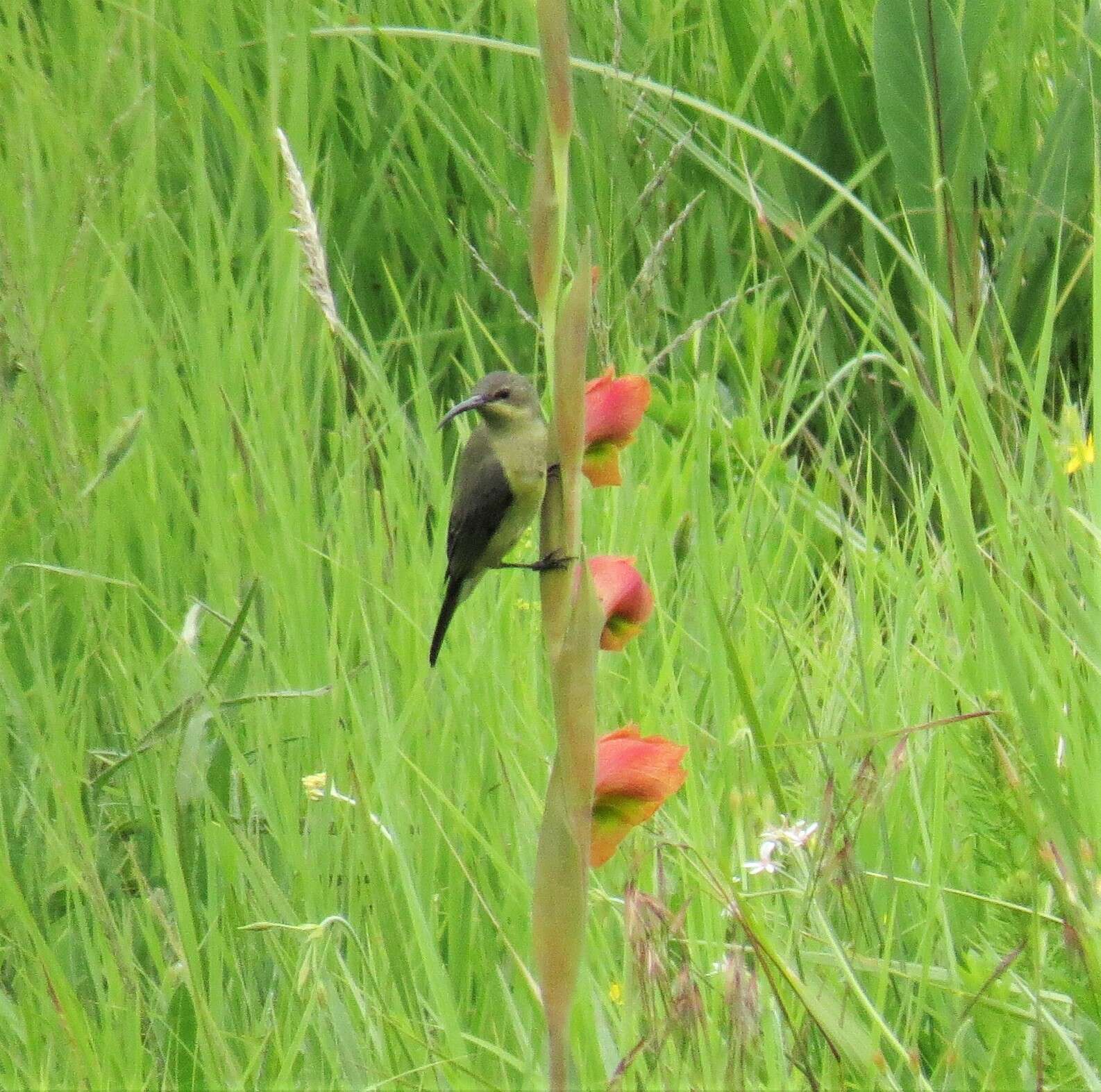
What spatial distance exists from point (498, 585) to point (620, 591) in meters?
1.41

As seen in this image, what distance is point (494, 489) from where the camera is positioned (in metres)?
2.00

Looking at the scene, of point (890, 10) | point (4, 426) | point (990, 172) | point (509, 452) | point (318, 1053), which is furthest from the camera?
point (990, 172)

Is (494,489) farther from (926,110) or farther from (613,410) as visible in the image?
(926,110)

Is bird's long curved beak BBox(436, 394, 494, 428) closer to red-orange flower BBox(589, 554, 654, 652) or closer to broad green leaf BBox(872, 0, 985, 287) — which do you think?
red-orange flower BBox(589, 554, 654, 652)

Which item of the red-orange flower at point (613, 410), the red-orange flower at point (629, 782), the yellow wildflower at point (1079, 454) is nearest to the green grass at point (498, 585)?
the yellow wildflower at point (1079, 454)

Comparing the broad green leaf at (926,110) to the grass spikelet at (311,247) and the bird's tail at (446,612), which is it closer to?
the bird's tail at (446,612)

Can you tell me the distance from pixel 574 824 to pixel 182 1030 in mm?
820

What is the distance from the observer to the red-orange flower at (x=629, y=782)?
940 millimetres

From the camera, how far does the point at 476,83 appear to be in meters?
3.26

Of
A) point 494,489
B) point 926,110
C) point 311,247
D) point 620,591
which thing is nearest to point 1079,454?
point 494,489

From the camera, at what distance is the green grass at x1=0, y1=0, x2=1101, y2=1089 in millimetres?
1412

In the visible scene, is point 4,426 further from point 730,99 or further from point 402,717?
point 730,99

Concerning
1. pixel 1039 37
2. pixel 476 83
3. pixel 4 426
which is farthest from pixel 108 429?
pixel 1039 37

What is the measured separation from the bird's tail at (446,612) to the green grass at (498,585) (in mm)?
64
